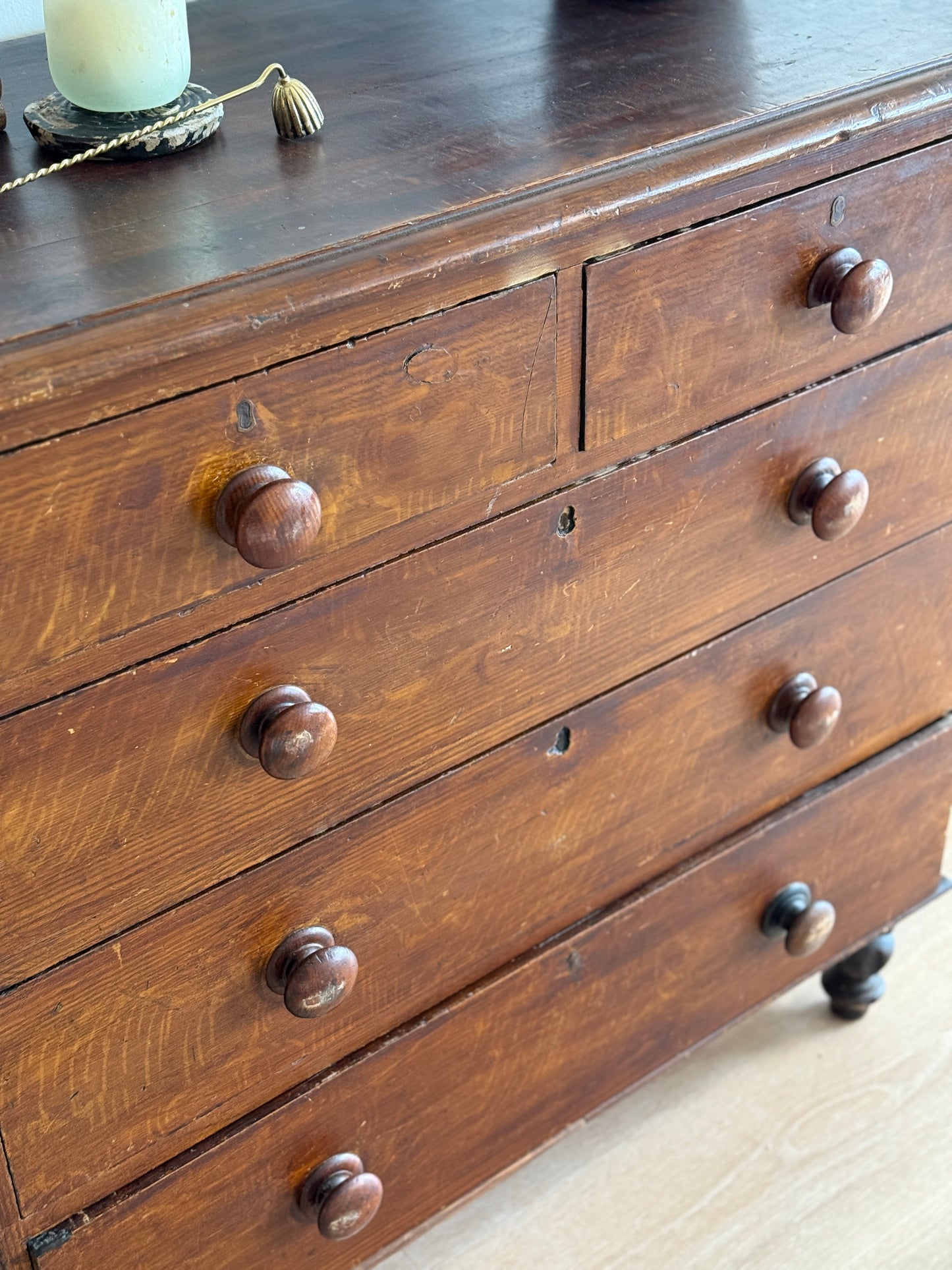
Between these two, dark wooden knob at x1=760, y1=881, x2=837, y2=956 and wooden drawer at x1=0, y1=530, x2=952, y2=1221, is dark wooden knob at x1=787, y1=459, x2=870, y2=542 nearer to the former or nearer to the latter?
wooden drawer at x1=0, y1=530, x2=952, y2=1221

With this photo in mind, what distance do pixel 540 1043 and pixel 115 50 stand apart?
2.57 ft

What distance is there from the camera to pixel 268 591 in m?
0.79

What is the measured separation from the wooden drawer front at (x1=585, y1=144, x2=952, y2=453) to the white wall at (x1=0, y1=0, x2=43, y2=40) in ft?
1.96

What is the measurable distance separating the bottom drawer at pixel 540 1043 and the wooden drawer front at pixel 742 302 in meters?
0.39

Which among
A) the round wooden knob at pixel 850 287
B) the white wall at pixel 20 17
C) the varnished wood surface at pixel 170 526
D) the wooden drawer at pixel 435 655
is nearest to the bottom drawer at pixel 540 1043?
the wooden drawer at pixel 435 655

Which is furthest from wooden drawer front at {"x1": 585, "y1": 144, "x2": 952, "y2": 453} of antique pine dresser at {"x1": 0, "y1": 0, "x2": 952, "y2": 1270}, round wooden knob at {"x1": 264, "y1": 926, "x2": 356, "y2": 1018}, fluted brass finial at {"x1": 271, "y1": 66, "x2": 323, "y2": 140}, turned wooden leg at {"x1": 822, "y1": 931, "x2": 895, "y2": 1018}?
turned wooden leg at {"x1": 822, "y1": 931, "x2": 895, "y2": 1018}

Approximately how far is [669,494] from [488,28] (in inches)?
14.3

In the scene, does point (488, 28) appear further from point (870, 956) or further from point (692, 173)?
point (870, 956)

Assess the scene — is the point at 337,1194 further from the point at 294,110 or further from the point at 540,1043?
the point at 294,110

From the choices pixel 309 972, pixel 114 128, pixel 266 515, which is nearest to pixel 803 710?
pixel 309 972

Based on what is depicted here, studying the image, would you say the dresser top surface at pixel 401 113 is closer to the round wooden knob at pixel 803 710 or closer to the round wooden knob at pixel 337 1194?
the round wooden knob at pixel 803 710

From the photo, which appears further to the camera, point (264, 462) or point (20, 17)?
point (20, 17)

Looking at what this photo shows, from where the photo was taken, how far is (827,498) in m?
1.02

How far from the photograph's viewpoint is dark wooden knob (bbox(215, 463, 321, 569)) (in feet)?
2.39
